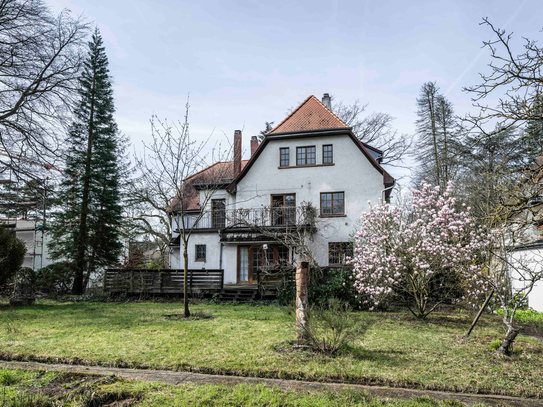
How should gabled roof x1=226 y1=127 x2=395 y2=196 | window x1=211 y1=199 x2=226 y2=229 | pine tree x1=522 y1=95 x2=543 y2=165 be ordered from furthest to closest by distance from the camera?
1. window x1=211 y1=199 x2=226 y2=229
2. gabled roof x1=226 y1=127 x2=395 y2=196
3. pine tree x1=522 y1=95 x2=543 y2=165

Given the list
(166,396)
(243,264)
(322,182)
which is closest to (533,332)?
(166,396)

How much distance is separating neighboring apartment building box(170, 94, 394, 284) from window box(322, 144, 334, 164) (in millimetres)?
54

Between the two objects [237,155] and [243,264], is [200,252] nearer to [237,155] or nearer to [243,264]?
[243,264]

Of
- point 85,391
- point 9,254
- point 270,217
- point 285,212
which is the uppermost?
point 285,212

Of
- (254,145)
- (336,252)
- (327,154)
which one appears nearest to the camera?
(336,252)

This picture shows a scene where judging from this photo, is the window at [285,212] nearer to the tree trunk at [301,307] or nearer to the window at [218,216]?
the window at [218,216]

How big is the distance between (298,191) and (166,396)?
621 inches

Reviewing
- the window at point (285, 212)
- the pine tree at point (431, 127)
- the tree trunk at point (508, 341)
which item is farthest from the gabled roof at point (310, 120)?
the tree trunk at point (508, 341)

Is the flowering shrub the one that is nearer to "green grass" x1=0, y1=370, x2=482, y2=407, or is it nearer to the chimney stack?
"green grass" x1=0, y1=370, x2=482, y2=407

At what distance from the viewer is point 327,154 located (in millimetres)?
19453

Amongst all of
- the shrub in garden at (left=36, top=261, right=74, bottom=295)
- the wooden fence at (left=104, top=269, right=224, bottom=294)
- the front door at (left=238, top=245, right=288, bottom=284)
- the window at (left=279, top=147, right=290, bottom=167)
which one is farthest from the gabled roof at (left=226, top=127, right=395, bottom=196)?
the shrub in garden at (left=36, top=261, right=74, bottom=295)

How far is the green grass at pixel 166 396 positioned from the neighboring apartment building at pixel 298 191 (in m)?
13.3

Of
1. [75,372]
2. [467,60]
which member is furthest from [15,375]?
[467,60]

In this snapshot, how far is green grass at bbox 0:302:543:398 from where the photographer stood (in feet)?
16.5
